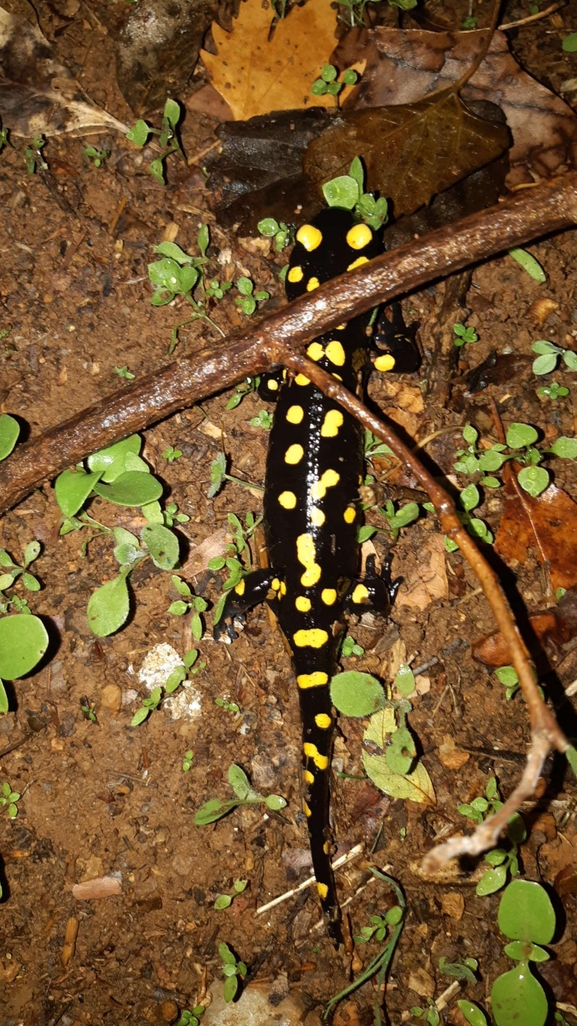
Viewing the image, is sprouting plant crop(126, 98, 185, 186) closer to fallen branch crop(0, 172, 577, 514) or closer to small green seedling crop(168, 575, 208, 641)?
fallen branch crop(0, 172, 577, 514)

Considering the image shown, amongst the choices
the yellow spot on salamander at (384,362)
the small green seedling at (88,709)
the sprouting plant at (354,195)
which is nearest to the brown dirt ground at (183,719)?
the small green seedling at (88,709)

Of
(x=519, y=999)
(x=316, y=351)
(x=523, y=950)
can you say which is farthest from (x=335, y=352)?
(x=519, y=999)

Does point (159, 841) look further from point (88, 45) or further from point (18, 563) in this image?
point (88, 45)

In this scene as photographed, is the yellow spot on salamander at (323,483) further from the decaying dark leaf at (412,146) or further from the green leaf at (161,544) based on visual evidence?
the decaying dark leaf at (412,146)

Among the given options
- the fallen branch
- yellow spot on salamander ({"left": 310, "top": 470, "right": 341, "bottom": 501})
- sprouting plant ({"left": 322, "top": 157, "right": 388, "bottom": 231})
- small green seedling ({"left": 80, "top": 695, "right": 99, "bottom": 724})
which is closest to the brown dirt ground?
small green seedling ({"left": 80, "top": 695, "right": 99, "bottom": 724})

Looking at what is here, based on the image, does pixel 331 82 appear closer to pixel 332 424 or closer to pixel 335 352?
pixel 335 352

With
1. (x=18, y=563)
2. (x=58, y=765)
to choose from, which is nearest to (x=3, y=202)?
(x=18, y=563)
